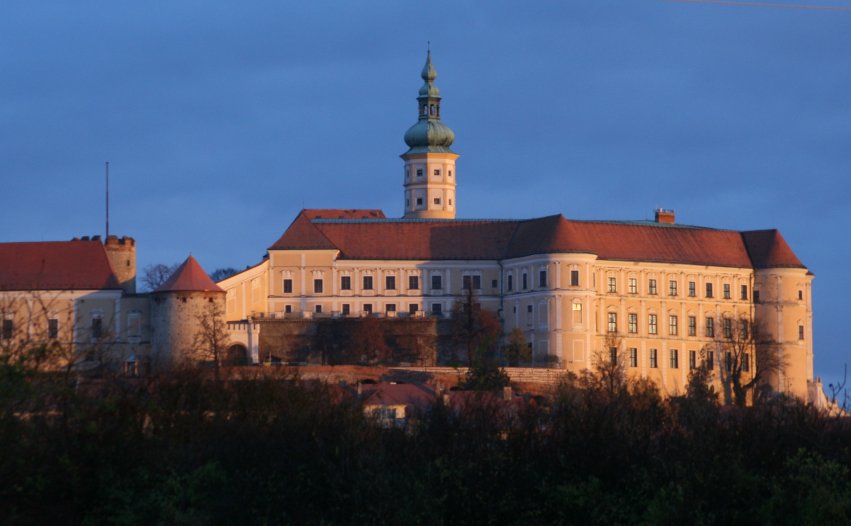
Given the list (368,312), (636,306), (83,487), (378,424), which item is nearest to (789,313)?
(636,306)

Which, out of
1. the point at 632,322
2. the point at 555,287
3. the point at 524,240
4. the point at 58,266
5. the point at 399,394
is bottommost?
the point at 399,394

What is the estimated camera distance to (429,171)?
13212cm

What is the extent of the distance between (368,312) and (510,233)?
984 centimetres

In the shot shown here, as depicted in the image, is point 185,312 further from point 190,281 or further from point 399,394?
point 399,394

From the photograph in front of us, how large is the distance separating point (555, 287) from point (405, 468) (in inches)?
2397

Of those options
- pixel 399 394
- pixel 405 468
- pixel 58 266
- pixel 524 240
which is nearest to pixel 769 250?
pixel 524 240

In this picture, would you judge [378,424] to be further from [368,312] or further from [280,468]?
[368,312]

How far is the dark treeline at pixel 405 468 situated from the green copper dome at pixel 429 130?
284 feet

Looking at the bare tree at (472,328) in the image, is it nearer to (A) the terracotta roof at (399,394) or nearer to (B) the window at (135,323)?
(B) the window at (135,323)

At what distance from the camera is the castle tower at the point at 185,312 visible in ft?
314

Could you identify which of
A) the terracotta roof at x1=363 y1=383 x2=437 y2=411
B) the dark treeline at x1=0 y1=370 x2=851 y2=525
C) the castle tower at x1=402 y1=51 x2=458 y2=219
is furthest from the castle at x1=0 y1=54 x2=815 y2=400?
the dark treeline at x1=0 y1=370 x2=851 y2=525

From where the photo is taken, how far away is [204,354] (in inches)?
3654

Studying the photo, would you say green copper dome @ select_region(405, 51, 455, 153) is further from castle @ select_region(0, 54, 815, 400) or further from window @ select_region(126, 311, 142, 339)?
window @ select_region(126, 311, 142, 339)

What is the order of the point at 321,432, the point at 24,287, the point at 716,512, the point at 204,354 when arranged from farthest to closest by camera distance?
the point at 24,287 → the point at 204,354 → the point at 321,432 → the point at 716,512
